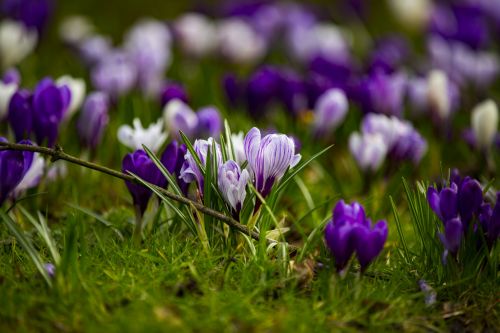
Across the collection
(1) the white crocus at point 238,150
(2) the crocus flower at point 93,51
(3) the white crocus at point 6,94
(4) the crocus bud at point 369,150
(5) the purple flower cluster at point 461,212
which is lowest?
(4) the crocus bud at point 369,150

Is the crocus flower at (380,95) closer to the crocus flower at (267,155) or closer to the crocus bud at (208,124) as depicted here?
the crocus bud at (208,124)

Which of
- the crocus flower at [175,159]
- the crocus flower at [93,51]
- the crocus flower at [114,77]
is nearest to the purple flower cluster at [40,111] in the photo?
the crocus flower at [175,159]

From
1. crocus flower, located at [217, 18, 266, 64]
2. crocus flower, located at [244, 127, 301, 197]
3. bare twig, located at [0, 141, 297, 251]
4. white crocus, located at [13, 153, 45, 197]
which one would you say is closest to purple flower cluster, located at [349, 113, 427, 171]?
crocus flower, located at [244, 127, 301, 197]

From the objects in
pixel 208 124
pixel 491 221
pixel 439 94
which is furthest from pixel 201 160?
pixel 439 94

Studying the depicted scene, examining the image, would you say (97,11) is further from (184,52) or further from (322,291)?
(322,291)

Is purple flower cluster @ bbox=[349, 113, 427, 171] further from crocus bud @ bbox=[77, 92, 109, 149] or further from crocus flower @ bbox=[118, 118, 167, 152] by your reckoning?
crocus bud @ bbox=[77, 92, 109, 149]

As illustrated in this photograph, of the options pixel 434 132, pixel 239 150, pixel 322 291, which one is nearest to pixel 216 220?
pixel 239 150
